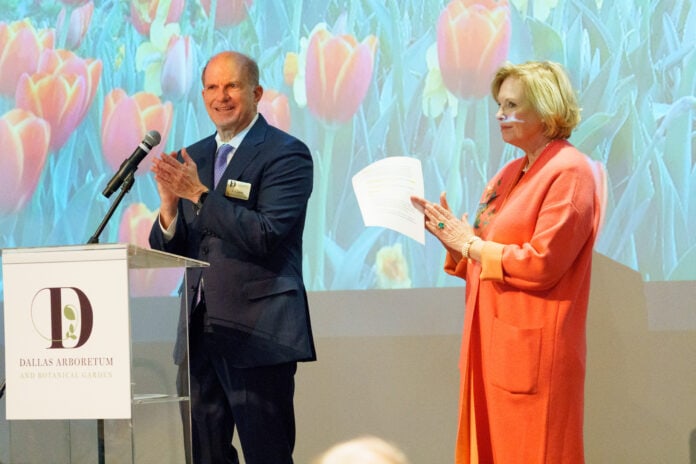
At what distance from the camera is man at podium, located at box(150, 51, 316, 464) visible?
9.59ft

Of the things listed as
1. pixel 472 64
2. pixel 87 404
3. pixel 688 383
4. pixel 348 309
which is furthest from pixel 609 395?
pixel 87 404

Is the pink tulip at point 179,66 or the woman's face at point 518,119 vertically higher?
the pink tulip at point 179,66

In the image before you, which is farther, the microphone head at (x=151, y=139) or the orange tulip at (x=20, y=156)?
the orange tulip at (x=20, y=156)

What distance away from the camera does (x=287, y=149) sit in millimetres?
3094

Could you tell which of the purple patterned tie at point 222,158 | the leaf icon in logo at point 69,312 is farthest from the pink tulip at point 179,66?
the leaf icon in logo at point 69,312

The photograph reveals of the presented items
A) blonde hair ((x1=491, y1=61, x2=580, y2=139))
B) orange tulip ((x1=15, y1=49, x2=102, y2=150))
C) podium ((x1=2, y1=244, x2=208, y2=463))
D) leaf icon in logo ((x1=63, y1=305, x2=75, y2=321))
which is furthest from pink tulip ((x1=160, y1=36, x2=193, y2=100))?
leaf icon in logo ((x1=63, y1=305, x2=75, y2=321))

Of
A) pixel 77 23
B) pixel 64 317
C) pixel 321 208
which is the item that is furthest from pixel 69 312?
pixel 77 23

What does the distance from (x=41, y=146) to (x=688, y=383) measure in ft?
10.1

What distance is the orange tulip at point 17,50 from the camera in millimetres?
4488

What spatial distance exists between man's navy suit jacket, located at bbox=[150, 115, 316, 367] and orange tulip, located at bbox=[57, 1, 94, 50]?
5.62 feet

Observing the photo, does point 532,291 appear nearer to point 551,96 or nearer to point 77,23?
point 551,96

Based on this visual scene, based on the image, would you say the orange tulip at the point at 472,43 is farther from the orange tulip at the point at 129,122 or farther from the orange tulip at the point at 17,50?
the orange tulip at the point at 17,50

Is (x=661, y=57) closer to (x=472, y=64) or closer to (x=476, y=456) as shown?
(x=472, y=64)

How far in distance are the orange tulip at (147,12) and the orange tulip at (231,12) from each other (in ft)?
0.62
